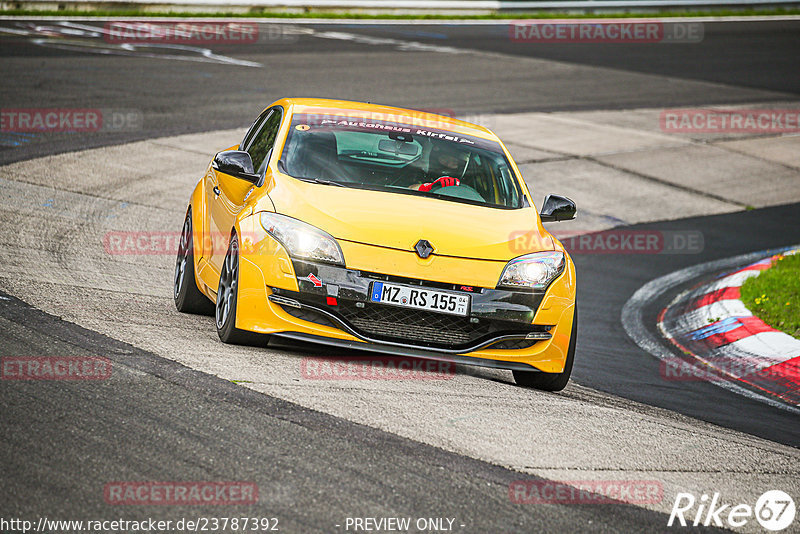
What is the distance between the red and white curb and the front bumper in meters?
2.54

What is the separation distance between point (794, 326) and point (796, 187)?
804 cm

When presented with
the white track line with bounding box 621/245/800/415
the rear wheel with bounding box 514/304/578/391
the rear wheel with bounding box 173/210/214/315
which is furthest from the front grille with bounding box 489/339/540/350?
the rear wheel with bounding box 173/210/214/315

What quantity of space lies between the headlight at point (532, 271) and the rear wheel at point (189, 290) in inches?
93.5

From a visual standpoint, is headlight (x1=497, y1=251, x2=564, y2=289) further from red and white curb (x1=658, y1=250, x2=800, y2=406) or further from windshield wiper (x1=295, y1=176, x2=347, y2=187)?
red and white curb (x1=658, y1=250, x2=800, y2=406)

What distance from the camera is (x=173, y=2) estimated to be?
28797 millimetres

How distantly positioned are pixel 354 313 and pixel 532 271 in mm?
1113

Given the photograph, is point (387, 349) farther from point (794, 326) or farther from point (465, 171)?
point (794, 326)

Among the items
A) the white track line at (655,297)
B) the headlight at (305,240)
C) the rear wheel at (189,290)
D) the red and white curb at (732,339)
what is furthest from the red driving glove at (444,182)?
the white track line at (655,297)

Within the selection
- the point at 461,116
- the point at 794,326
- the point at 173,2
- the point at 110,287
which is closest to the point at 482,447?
the point at 110,287

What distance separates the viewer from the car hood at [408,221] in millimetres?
6312

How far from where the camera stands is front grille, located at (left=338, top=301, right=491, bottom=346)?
6184 millimetres

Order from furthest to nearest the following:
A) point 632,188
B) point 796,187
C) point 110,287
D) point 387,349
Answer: point 796,187, point 632,188, point 110,287, point 387,349

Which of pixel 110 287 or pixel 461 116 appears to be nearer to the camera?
pixel 110 287

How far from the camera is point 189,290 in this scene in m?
7.62
